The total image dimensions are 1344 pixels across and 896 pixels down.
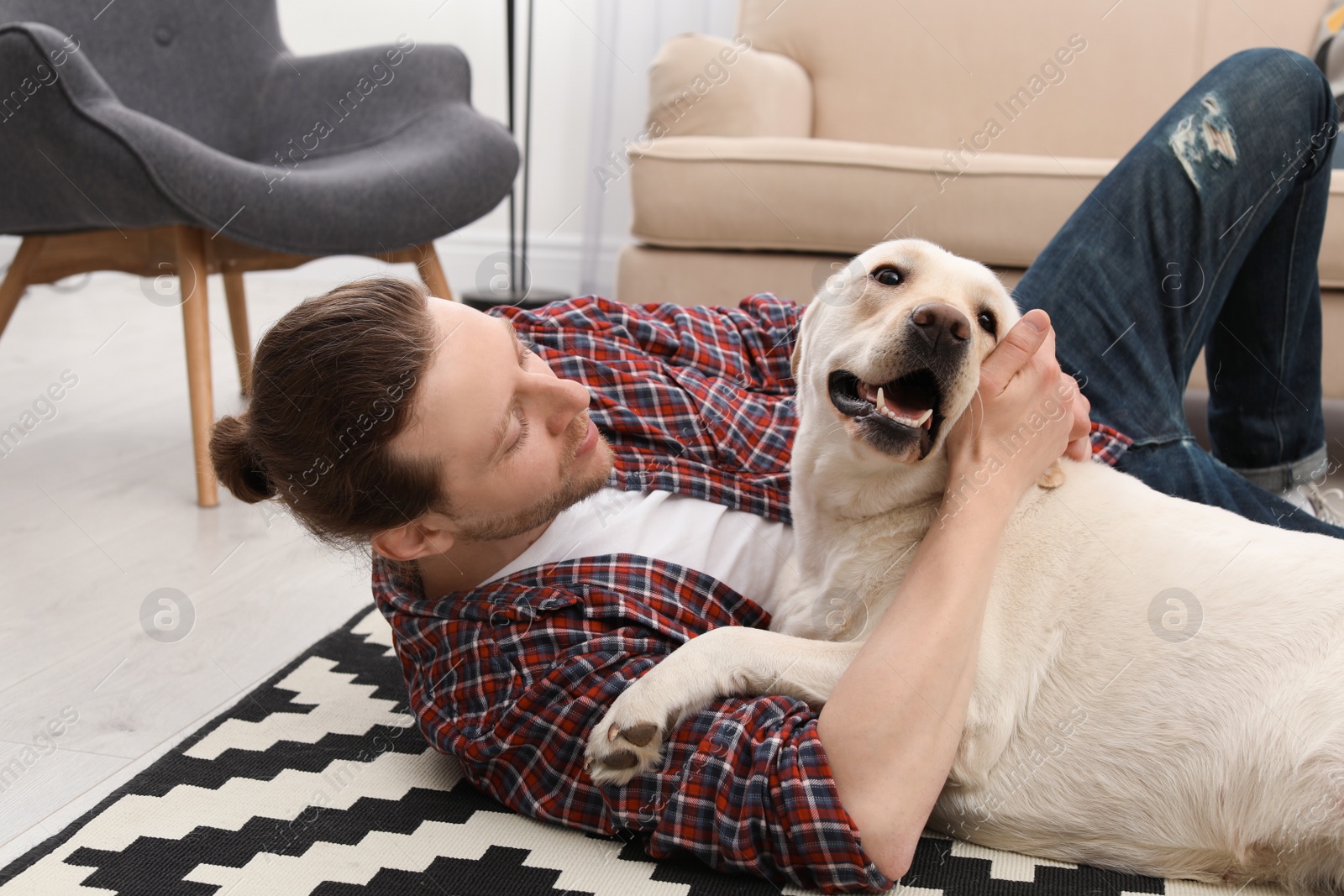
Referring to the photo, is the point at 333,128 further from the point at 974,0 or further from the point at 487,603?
the point at 487,603

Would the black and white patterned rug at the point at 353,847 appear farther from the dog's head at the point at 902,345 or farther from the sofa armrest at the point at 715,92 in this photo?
the sofa armrest at the point at 715,92

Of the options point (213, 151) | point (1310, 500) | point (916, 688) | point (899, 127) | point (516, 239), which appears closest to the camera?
point (916, 688)

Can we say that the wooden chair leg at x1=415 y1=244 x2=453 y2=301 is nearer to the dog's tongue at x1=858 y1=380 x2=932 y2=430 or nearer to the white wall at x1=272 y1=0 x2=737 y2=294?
the white wall at x1=272 y1=0 x2=737 y2=294

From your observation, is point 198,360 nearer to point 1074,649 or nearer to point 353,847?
point 353,847

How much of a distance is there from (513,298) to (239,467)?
3327mm

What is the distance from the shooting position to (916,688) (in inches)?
41.8

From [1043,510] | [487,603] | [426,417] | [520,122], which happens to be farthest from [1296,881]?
[520,122]

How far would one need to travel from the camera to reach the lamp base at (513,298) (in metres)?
4.40

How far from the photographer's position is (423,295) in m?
1.29

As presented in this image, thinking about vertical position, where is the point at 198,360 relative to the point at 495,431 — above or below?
below

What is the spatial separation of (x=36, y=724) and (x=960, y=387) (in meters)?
1.31

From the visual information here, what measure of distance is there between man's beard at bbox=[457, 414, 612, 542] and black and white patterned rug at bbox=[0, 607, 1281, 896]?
32cm

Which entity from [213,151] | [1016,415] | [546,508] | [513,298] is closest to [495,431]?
[546,508]

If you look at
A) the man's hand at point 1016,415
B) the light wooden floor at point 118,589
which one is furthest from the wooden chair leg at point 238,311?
the man's hand at point 1016,415
